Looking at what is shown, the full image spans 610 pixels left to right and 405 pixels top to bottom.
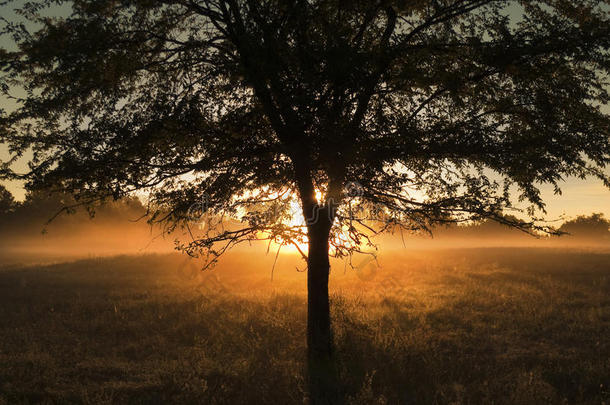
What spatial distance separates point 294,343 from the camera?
11.0 meters

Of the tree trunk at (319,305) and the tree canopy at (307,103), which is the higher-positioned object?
the tree canopy at (307,103)

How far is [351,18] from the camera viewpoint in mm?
8758

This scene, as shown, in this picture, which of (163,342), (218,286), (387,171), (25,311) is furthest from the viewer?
(218,286)

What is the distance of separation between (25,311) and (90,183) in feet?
32.6

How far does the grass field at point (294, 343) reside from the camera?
7957 millimetres

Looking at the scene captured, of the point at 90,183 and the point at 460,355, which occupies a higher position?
the point at 90,183

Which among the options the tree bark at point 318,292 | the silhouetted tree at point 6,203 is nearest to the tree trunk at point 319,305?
the tree bark at point 318,292

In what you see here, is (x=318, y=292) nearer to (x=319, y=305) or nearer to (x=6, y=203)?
(x=319, y=305)

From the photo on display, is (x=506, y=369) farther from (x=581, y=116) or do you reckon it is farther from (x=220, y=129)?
(x=220, y=129)

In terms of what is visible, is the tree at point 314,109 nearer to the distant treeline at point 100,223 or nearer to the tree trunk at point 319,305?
the tree trunk at point 319,305

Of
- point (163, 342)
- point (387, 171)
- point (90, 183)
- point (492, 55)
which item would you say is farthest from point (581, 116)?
point (163, 342)

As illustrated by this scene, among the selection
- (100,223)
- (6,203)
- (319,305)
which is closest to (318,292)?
(319,305)

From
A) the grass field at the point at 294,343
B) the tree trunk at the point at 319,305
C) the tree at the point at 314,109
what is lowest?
the grass field at the point at 294,343

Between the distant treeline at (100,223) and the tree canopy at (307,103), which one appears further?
the distant treeline at (100,223)
